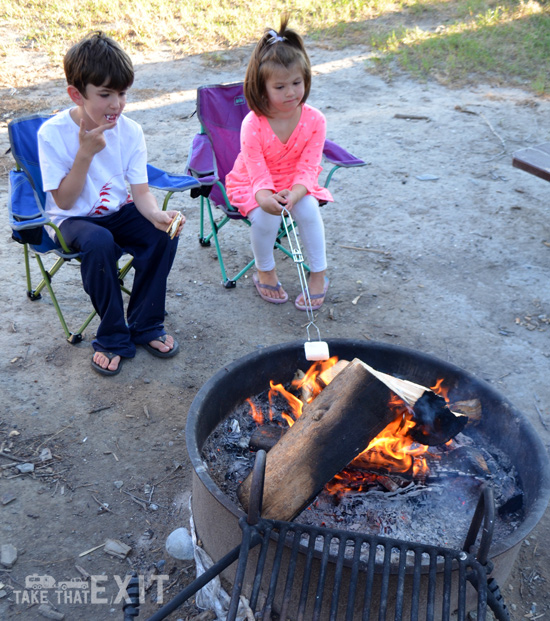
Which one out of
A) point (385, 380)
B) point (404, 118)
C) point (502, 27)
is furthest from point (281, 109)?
point (502, 27)

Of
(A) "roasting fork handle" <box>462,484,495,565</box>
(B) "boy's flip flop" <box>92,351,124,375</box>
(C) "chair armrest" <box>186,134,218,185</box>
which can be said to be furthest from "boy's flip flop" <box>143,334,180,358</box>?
(A) "roasting fork handle" <box>462,484,495,565</box>

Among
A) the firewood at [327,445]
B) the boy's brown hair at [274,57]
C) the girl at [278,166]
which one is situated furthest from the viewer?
the girl at [278,166]

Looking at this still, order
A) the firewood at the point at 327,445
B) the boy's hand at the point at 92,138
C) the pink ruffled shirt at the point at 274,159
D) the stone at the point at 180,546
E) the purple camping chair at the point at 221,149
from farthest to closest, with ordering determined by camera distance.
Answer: the purple camping chair at the point at 221,149 → the pink ruffled shirt at the point at 274,159 → the boy's hand at the point at 92,138 → the stone at the point at 180,546 → the firewood at the point at 327,445

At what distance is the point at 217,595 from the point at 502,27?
29.7 ft

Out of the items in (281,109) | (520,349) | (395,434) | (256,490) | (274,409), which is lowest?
(520,349)

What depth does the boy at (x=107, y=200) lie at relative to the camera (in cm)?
273

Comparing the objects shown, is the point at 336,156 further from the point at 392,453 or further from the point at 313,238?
the point at 392,453

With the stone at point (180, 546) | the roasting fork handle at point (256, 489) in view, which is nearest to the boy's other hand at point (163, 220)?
the stone at point (180, 546)

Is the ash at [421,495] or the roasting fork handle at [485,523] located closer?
the roasting fork handle at [485,523]

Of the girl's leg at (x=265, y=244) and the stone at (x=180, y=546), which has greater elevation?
the girl's leg at (x=265, y=244)

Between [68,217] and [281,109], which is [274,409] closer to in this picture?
[68,217]

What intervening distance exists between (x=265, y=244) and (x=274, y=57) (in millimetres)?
1070

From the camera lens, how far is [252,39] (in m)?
8.46

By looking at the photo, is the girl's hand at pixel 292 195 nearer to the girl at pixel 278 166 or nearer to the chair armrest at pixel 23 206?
the girl at pixel 278 166
